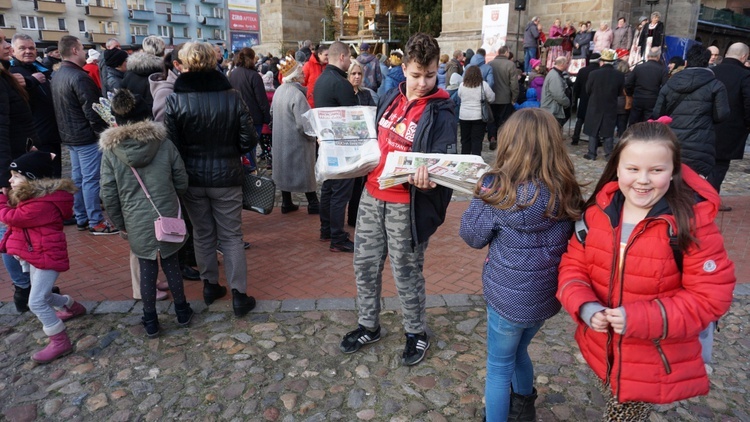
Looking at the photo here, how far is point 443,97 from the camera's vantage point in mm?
2957

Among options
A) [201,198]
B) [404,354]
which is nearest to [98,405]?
[201,198]

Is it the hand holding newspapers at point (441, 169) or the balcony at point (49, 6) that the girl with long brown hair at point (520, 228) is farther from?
the balcony at point (49, 6)

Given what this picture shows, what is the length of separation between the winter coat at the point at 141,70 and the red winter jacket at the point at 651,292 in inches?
178

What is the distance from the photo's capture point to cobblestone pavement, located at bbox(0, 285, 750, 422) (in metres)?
2.92

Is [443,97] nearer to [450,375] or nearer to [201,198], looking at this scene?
[450,375]

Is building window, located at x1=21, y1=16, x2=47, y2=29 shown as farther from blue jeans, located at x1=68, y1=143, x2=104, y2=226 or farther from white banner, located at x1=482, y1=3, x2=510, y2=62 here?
blue jeans, located at x1=68, y1=143, x2=104, y2=226

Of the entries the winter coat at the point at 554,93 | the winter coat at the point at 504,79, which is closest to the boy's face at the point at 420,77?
the winter coat at the point at 554,93

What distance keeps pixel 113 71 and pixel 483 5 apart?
43.7ft

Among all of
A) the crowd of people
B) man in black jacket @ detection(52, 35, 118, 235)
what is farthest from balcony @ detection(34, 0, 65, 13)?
man in black jacket @ detection(52, 35, 118, 235)

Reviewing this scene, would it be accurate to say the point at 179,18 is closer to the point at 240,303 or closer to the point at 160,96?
the point at 160,96

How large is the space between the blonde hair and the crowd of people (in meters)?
0.02

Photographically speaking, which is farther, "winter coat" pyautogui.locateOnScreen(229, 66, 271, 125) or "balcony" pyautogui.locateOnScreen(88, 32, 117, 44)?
"balcony" pyautogui.locateOnScreen(88, 32, 117, 44)

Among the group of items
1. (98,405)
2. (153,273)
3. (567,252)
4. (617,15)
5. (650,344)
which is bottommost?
(98,405)

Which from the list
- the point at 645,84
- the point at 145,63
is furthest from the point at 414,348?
the point at 645,84
